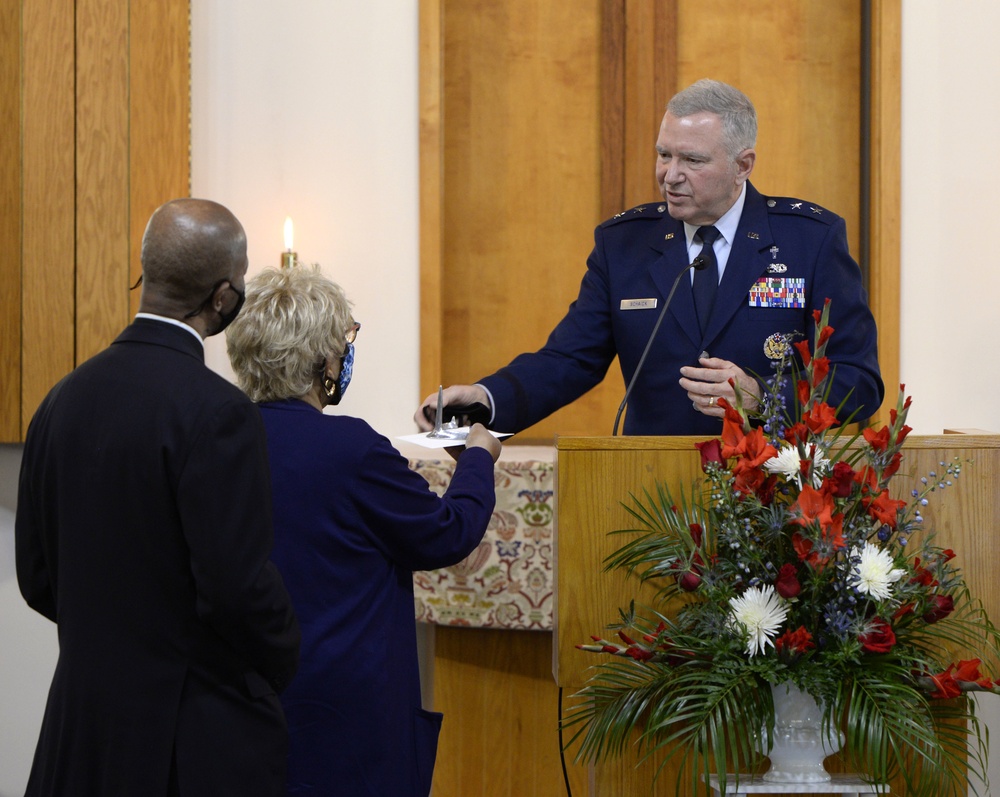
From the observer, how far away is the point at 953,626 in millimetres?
1805

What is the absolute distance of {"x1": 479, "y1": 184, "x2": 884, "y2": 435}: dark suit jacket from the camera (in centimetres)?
232

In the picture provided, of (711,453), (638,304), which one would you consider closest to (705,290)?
(638,304)

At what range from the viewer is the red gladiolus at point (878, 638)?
61.9 inches

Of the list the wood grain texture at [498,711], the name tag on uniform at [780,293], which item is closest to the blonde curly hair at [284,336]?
the name tag on uniform at [780,293]

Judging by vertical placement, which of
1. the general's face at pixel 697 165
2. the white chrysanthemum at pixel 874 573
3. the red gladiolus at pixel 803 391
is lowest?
the white chrysanthemum at pixel 874 573

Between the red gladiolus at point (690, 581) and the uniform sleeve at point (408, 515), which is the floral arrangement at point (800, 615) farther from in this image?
the uniform sleeve at point (408, 515)

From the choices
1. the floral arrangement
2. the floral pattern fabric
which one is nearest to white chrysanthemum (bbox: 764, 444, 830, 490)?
the floral arrangement

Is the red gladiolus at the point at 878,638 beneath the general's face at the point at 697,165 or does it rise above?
beneath

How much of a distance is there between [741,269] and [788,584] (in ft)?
2.98

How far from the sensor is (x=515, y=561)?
9.75 feet

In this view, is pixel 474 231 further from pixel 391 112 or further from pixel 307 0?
pixel 307 0

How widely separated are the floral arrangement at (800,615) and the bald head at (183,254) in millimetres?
714

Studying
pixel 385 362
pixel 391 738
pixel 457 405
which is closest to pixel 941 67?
pixel 385 362

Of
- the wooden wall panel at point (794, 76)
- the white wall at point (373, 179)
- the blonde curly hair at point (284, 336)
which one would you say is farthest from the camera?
the wooden wall panel at point (794, 76)
